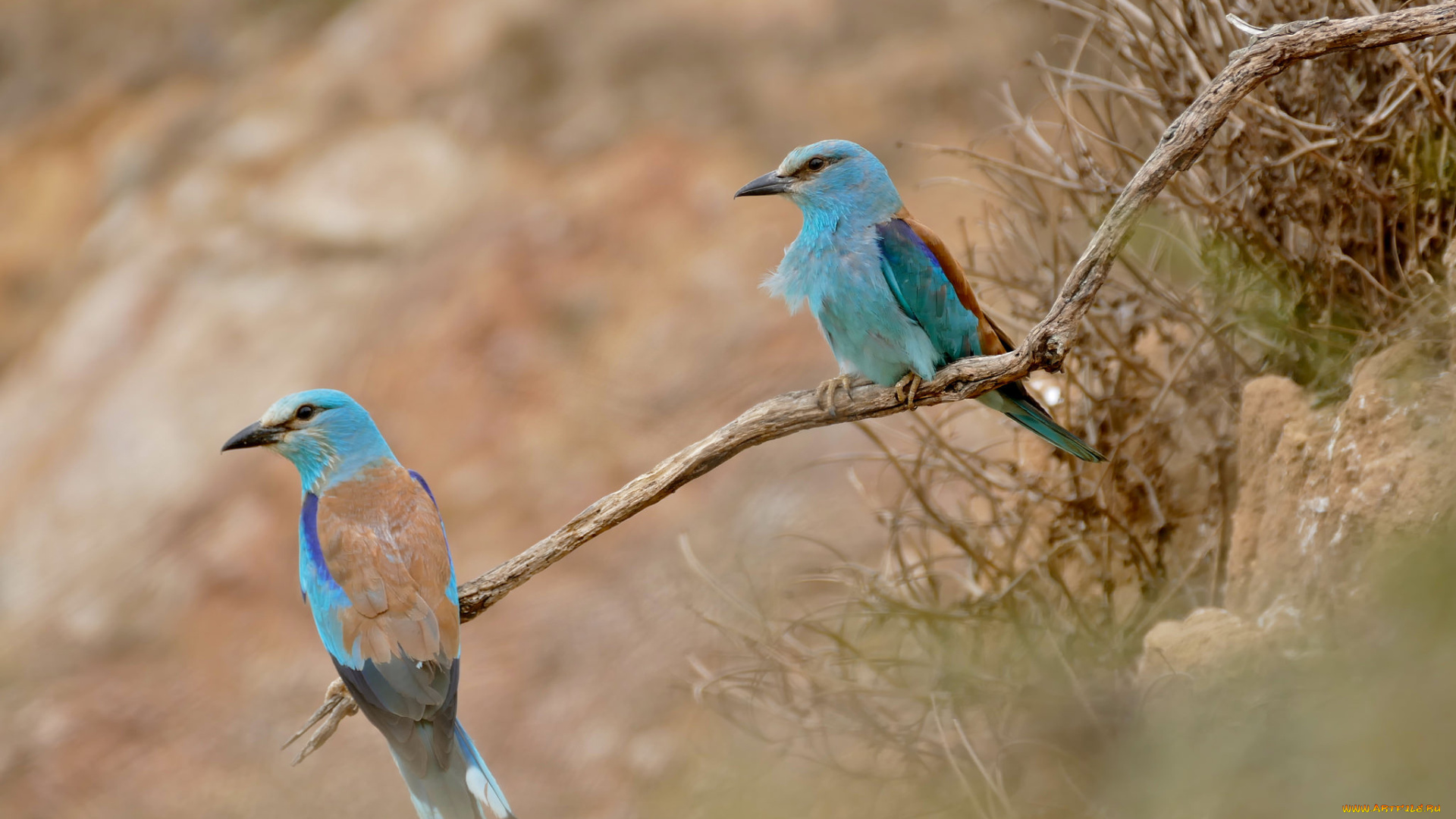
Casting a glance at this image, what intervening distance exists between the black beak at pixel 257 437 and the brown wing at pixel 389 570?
0.18m

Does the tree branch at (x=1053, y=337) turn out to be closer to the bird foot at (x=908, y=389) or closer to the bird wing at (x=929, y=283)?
the bird foot at (x=908, y=389)

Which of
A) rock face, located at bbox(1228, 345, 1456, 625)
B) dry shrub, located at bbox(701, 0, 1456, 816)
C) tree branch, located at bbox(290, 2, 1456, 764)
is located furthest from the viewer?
dry shrub, located at bbox(701, 0, 1456, 816)

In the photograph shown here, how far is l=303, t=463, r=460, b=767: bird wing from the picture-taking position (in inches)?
92.4

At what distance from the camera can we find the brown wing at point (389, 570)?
236cm

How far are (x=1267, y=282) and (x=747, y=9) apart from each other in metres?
5.21

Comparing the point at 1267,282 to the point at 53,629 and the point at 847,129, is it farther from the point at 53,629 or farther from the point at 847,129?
the point at 53,629

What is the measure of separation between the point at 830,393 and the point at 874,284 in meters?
0.27

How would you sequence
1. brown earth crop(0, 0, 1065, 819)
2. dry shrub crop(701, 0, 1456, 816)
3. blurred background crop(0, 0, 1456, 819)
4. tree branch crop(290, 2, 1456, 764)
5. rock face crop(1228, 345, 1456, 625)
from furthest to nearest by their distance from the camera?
brown earth crop(0, 0, 1065, 819) < blurred background crop(0, 0, 1456, 819) < dry shrub crop(701, 0, 1456, 816) < rock face crop(1228, 345, 1456, 625) < tree branch crop(290, 2, 1456, 764)

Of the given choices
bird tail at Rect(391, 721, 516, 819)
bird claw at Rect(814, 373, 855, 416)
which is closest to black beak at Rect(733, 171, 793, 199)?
bird claw at Rect(814, 373, 855, 416)

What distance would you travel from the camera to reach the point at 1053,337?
208 centimetres

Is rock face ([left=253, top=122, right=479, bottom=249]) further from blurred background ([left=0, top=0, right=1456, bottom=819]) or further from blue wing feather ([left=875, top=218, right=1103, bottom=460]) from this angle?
blue wing feather ([left=875, top=218, right=1103, bottom=460])

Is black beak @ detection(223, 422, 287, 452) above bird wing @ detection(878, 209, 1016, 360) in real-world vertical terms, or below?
above

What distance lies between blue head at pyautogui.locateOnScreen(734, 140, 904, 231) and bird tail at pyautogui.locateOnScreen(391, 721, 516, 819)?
4.27 ft

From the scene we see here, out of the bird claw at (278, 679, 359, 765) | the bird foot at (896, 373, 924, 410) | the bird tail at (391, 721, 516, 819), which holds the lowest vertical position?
the bird tail at (391, 721, 516, 819)
